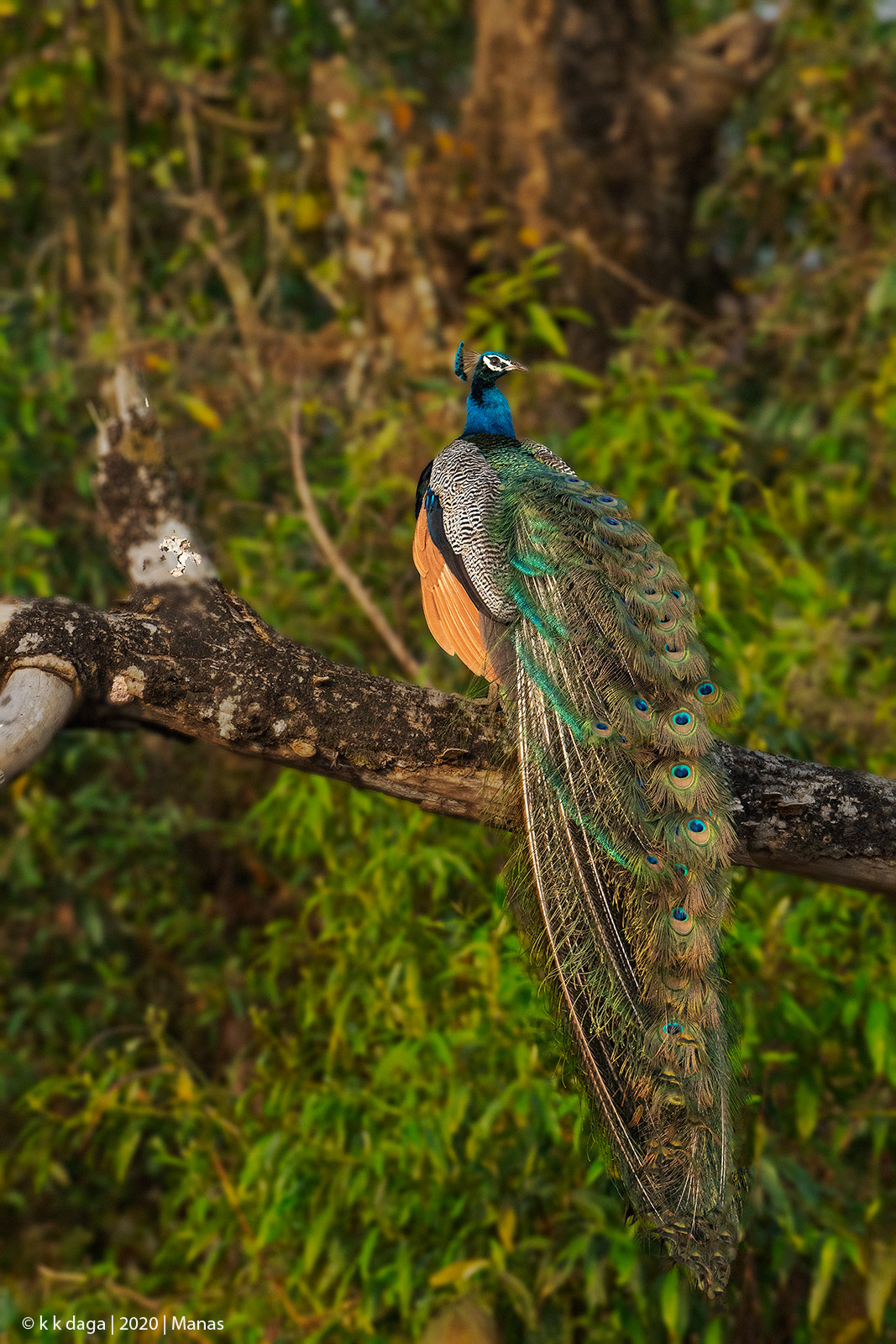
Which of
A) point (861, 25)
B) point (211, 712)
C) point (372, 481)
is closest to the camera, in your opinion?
point (211, 712)

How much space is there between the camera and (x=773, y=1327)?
10.3 ft

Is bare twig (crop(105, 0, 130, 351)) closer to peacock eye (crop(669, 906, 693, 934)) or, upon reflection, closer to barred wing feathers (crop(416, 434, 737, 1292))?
barred wing feathers (crop(416, 434, 737, 1292))

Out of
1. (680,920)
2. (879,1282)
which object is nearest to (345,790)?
(680,920)

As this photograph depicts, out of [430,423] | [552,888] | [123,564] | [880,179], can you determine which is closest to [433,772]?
[552,888]

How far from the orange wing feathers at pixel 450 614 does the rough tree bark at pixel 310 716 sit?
218 mm

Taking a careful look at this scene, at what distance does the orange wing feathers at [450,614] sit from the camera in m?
2.33

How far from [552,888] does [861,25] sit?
4.87 m

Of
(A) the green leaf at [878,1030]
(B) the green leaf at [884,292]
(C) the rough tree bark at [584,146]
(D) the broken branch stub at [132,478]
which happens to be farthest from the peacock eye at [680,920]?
(C) the rough tree bark at [584,146]

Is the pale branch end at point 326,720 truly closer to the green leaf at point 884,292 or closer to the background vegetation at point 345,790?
the background vegetation at point 345,790

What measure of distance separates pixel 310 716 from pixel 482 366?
130cm

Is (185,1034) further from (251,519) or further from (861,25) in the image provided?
(861,25)

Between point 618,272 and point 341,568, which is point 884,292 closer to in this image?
point 618,272

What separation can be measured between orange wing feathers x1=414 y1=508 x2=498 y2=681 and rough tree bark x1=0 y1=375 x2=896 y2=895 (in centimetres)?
22

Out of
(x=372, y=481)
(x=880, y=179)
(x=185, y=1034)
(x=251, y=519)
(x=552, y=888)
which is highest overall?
(x=880, y=179)
